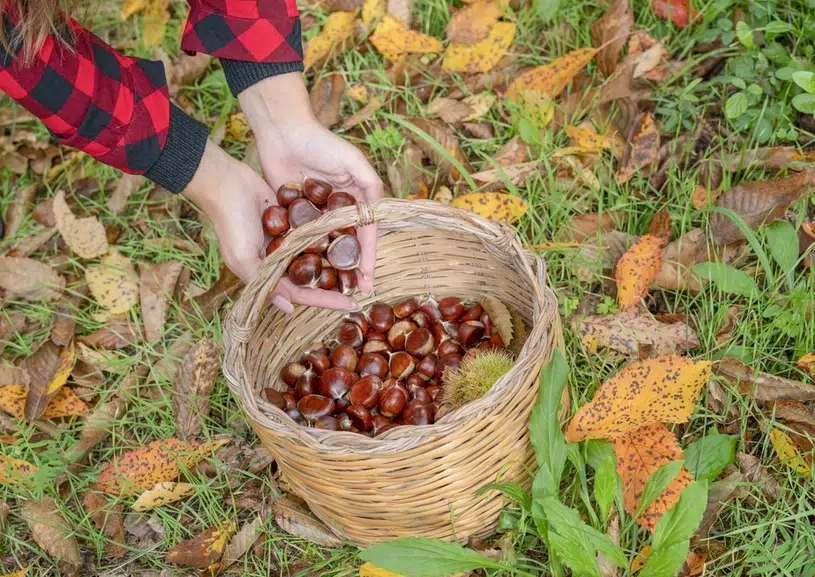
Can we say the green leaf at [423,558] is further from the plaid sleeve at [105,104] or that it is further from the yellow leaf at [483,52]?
the yellow leaf at [483,52]

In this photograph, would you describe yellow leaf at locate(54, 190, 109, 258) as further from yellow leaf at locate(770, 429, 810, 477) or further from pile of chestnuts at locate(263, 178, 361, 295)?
yellow leaf at locate(770, 429, 810, 477)

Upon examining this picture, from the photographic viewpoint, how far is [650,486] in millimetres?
1569

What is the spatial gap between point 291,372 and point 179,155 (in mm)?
607

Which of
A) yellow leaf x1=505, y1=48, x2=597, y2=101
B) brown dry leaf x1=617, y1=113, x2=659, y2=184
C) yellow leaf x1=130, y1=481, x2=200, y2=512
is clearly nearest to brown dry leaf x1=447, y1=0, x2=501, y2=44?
yellow leaf x1=505, y1=48, x2=597, y2=101

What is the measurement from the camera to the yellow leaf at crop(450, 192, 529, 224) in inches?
86.4

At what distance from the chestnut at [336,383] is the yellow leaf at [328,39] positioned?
1.27 m

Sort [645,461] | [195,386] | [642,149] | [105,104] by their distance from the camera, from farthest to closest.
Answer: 1. [642,149]
2. [195,386]
3. [105,104]
4. [645,461]

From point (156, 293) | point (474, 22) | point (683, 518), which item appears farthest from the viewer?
point (474, 22)

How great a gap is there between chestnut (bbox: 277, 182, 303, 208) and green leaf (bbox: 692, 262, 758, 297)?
995mm

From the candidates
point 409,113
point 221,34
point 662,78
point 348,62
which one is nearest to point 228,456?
point 221,34

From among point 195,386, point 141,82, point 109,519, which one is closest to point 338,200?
point 141,82

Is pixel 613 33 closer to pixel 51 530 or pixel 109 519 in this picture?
pixel 109 519

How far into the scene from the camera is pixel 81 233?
2.54 metres

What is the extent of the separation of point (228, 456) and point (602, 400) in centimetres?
98
